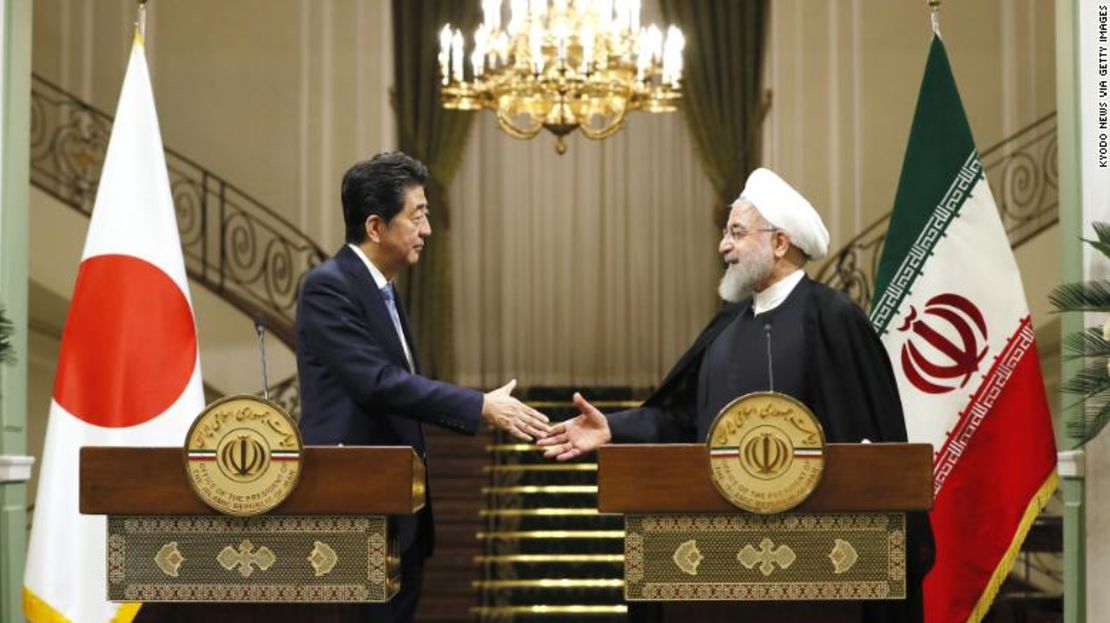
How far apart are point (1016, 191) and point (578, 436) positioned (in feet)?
28.5

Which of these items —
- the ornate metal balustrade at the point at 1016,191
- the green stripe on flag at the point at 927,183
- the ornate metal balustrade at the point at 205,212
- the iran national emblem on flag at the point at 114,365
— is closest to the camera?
the iran national emblem on flag at the point at 114,365

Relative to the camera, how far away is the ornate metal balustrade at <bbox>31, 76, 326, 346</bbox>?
40.8 ft

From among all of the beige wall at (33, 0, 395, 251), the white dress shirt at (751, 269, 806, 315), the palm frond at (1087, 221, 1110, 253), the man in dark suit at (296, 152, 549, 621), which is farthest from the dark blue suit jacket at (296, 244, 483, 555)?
the beige wall at (33, 0, 395, 251)

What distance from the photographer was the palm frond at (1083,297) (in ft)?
16.5

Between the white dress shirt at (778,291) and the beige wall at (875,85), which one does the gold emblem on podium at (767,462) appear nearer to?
the white dress shirt at (778,291)

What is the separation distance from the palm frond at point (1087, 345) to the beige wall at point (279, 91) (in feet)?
28.4

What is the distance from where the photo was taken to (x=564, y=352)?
1451cm

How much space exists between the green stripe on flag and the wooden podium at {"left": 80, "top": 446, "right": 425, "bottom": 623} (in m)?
2.80

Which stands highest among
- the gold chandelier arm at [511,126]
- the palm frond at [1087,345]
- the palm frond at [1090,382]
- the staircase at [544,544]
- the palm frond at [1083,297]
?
the gold chandelier arm at [511,126]

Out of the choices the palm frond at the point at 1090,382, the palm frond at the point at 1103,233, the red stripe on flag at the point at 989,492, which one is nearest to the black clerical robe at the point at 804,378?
the palm frond at the point at 1090,382

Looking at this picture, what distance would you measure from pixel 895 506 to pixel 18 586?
11.2 feet

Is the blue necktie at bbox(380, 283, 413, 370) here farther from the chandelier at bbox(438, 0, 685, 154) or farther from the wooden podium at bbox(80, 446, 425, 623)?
the chandelier at bbox(438, 0, 685, 154)

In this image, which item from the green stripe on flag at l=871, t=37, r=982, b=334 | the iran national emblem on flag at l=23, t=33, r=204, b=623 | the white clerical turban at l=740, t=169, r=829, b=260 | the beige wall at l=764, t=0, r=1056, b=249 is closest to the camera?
the white clerical turban at l=740, t=169, r=829, b=260

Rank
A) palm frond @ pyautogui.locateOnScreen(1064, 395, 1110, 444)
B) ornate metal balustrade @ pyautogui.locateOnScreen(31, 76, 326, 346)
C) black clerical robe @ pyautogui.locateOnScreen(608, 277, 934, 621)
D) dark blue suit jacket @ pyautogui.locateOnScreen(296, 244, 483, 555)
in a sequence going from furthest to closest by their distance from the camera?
ornate metal balustrade @ pyautogui.locateOnScreen(31, 76, 326, 346)
palm frond @ pyautogui.locateOnScreen(1064, 395, 1110, 444)
black clerical robe @ pyautogui.locateOnScreen(608, 277, 934, 621)
dark blue suit jacket @ pyautogui.locateOnScreen(296, 244, 483, 555)
